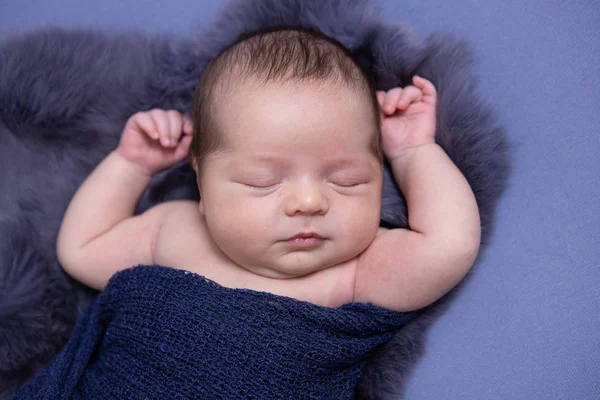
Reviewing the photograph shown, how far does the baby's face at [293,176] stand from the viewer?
4.43 ft

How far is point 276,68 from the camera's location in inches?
54.6

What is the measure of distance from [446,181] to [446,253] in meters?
0.17

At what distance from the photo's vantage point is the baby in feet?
4.46

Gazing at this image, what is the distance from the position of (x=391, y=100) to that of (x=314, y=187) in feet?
1.15

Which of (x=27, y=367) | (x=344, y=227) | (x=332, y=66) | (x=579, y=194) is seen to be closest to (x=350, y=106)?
(x=332, y=66)

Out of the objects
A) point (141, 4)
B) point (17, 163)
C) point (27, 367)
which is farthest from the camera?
point (141, 4)

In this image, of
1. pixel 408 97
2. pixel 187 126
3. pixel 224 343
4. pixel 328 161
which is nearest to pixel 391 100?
pixel 408 97

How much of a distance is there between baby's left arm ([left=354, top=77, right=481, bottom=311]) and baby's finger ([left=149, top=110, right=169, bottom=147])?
53 centimetres

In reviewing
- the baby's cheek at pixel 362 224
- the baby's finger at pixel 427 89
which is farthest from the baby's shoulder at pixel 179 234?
the baby's finger at pixel 427 89

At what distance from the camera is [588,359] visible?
4.38 ft

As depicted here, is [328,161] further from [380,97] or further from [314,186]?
[380,97]

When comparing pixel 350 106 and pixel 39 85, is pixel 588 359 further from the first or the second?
pixel 39 85

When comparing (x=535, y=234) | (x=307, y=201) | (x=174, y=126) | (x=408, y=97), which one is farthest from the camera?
(x=174, y=126)

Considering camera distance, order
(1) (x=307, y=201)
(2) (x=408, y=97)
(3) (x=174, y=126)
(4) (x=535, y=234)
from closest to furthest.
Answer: (1) (x=307, y=201) < (4) (x=535, y=234) < (2) (x=408, y=97) < (3) (x=174, y=126)
